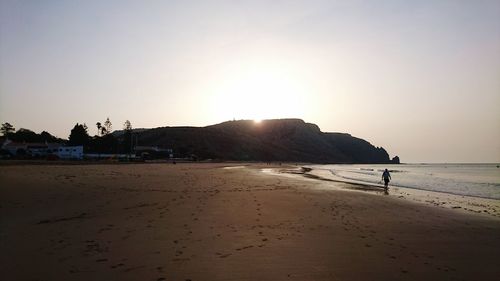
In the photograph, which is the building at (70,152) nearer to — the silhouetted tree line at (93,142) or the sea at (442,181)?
the silhouetted tree line at (93,142)

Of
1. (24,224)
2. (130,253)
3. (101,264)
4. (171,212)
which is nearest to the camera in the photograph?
(101,264)

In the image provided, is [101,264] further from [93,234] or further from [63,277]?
[93,234]

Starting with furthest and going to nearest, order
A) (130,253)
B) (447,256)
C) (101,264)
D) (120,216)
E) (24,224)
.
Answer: (120,216) < (24,224) < (447,256) < (130,253) < (101,264)

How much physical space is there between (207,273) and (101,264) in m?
2.26

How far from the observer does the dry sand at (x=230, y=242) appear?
25.6 ft

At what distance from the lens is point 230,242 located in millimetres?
10195

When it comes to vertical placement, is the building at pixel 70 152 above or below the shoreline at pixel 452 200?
above

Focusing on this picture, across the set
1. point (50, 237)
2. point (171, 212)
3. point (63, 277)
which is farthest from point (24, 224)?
point (63, 277)

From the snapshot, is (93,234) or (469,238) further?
(469,238)

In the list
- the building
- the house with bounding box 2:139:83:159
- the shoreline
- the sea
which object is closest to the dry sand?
the shoreline

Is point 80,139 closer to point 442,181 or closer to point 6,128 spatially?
point 6,128

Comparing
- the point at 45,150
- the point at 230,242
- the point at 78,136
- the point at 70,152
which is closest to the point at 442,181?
the point at 230,242

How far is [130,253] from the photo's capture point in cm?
884

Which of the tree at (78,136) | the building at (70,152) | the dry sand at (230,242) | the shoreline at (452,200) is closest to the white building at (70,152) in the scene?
the building at (70,152)
